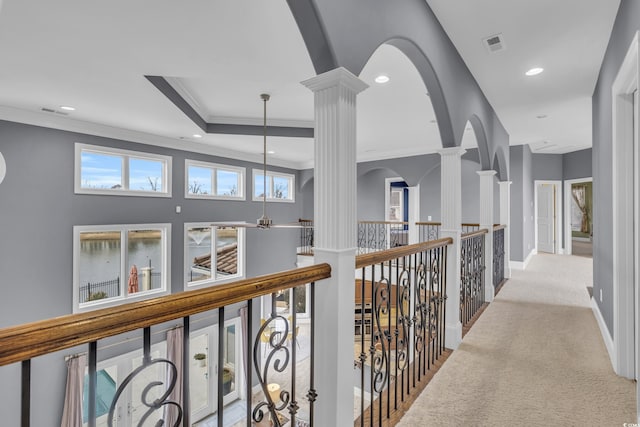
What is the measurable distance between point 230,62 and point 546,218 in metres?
9.21

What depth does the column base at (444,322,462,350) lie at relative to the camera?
110 inches

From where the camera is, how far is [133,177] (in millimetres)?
5578

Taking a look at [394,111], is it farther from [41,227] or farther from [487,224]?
[41,227]

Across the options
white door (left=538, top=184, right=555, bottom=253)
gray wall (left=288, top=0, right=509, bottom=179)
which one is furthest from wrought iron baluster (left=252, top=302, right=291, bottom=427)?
white door (left=538, top=184, right=555, bottom=253)

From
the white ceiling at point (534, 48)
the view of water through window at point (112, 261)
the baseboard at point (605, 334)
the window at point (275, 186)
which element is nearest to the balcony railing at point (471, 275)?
the baseboard at point (605, 334)

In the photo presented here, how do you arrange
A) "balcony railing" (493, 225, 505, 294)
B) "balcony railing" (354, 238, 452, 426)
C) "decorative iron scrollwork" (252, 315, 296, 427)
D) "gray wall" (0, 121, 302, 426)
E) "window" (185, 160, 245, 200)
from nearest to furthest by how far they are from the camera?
1. "decorative iron scrollwork" (252, 315, 296, 427)
2. "balcony railing" (354, 238, 452, 426)
3. "gray wall" (0, 121, 302, 426)
4. "balcony railing" (493, 225, 505, 294)
5. "window" (185, 160, 245, 200)

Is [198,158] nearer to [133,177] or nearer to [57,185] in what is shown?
[133,177]

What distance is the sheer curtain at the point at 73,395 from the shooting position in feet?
14.9

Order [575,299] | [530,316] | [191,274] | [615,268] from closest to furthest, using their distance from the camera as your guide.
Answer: [615,268] → [530,316] → [575,299] → [191,274]

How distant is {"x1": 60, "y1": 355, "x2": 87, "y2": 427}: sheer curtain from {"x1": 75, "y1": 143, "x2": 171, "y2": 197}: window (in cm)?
262

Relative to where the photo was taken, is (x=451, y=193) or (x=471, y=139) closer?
(x=451, y=193)

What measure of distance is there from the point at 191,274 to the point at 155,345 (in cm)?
142

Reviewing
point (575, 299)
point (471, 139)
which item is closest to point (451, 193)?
point (575, 299)

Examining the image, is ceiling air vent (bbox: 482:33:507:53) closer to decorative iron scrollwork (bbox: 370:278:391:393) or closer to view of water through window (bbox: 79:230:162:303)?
decorative iron scrollwork (bbox: 370:278:391:393)
